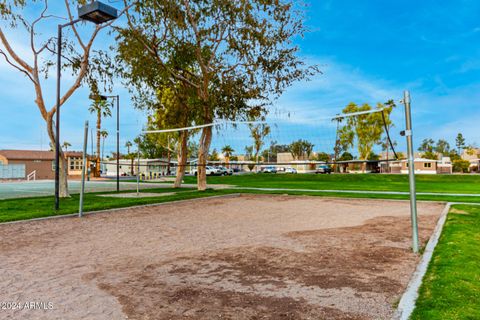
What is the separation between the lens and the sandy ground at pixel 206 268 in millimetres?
3477

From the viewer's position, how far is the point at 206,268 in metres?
4.92

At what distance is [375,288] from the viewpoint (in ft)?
13.2

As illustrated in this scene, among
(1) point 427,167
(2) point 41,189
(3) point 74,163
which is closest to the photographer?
(2) point 41,189

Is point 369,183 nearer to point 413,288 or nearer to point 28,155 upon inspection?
point 413,288

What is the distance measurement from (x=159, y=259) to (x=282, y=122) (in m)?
8.03

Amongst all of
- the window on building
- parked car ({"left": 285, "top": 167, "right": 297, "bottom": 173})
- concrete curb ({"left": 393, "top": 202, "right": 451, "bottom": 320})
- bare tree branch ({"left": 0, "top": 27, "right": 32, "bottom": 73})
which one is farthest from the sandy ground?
parked car ({"left": 285, "top": 167, "right": 297, "bottom": 173})

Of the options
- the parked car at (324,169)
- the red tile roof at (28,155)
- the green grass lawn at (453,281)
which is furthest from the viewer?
the red tile roof at (28,155)

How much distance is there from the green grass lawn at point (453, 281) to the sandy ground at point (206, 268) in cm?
32

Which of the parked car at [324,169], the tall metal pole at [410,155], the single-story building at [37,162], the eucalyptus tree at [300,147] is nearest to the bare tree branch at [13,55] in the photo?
the eucalyptus tree at [300,147]

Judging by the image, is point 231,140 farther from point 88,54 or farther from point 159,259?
point 159,259

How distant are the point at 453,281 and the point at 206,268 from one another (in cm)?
324

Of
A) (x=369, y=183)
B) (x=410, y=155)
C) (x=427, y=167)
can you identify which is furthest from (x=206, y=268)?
(x=427, y=167)

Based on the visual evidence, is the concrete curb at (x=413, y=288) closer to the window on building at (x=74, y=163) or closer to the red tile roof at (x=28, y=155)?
the red tile roof at (x=28, y=155)

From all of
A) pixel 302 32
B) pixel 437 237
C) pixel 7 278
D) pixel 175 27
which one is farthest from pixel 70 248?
pixel 302 32
